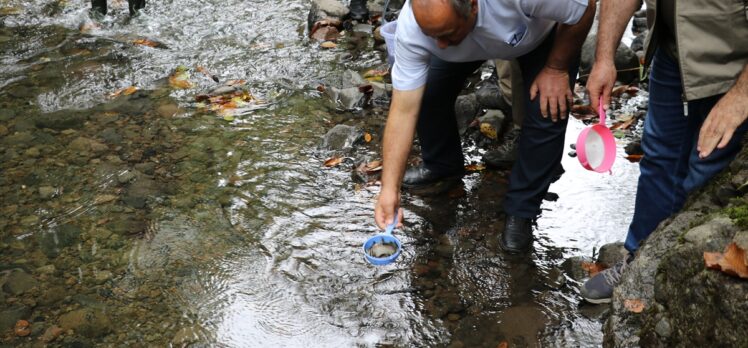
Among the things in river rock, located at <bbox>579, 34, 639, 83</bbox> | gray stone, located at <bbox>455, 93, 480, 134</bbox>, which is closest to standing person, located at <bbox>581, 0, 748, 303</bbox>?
gray stone, located at <bbox>455, 93, 480, 134</bbox>

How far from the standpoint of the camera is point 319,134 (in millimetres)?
5145

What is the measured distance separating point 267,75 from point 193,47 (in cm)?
114

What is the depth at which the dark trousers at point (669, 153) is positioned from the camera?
2.76 meters

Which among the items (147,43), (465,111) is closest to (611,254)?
(465,111)

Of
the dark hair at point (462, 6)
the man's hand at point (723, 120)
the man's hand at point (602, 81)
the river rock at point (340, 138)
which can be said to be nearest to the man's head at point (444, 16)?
the dark hair at point (462, 6)

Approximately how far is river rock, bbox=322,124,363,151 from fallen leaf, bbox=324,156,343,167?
0.40ft

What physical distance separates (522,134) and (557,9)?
2.62 ft

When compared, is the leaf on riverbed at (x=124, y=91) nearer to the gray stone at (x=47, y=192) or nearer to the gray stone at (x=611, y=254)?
the gray stone at (x=47, y=192)

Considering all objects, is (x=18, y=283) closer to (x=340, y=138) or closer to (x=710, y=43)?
(x=340, y=138)

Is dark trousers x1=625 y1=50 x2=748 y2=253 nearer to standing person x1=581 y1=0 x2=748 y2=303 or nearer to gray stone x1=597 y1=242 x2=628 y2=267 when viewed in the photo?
standing person x1=581 y1=0 x2=748 y2=303

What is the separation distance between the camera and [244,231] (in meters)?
4.09

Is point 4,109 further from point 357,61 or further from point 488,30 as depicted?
point 488,30

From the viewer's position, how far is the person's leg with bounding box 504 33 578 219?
349 cm

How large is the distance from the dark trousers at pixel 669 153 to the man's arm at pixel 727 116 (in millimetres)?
126
